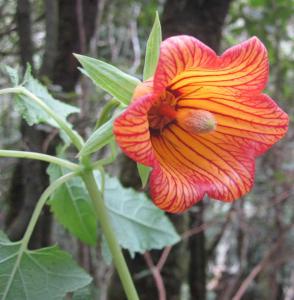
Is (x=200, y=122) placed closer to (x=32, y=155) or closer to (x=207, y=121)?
(x=207, y=121)

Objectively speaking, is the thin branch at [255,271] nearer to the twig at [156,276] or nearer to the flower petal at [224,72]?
the twig at [156,276]

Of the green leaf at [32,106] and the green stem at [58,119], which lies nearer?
the green stem at [58,119]

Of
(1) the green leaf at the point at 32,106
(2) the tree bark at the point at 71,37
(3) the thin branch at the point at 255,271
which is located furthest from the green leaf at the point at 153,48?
(3) the thin branch at the point at 255,271

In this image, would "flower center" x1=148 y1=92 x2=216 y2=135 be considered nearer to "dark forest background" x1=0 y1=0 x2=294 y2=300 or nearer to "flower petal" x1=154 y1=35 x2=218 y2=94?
"flower petal" x1=154 y1=35 x2=218 y2=94

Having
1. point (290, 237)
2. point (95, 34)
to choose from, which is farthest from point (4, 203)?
point (290, 237)

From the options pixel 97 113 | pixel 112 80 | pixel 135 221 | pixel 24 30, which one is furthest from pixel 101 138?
pixel 97 113

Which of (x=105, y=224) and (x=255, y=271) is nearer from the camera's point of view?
(x=105, y=224)
